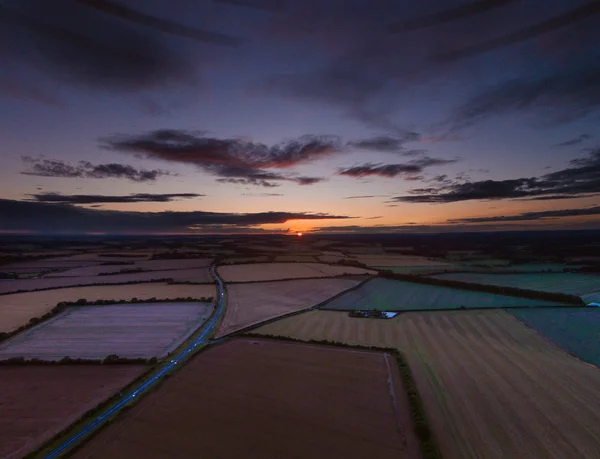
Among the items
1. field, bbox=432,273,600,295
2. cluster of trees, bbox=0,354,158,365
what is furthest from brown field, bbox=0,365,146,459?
field, bbox=432,273,600,295

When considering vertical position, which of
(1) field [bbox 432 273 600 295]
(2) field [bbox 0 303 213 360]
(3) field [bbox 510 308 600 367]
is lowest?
(2) field [bbox 0 303 213 360]

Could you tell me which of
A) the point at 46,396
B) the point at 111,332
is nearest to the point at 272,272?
the point at 111,332

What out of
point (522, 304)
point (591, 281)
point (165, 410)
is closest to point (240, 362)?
point (165, 410)

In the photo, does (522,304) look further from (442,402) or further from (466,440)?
(466,440)

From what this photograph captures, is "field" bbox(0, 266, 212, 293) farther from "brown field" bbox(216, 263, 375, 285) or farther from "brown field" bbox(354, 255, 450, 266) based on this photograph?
"brown field" bbox(354, 255, 450, 266)

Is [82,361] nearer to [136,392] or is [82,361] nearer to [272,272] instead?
[136,392]
